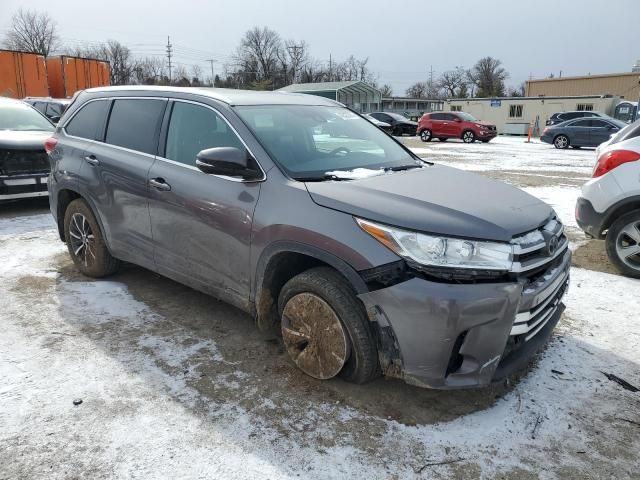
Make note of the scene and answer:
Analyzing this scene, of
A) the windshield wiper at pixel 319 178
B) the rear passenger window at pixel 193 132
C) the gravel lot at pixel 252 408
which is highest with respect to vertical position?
the rear passenger window at pixel 193 132

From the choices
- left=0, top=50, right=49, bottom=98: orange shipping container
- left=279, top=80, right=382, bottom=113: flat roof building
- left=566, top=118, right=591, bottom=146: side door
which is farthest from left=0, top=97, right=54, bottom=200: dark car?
left=279, top=80, right=382, bottom=113: flat roof building

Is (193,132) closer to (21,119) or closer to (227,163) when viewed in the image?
(227,163)

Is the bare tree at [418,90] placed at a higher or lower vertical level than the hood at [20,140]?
higher

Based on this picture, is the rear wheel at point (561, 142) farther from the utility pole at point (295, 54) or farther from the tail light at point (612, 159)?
the utility pole at point (295, 54)

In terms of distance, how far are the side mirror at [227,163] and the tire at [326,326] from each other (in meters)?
0.75

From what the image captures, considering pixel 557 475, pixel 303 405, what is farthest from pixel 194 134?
pixel 557 475

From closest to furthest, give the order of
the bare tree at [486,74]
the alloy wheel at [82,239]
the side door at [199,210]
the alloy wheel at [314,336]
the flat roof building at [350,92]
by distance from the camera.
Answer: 1. the alloy wheel at [314,336]
2. the side door at [199,210]
3. the alloy wheel at [82,239]
4. the flat roof building at [350,92]
5. the bare tree at [486,74]

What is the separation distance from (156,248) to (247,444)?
190 centimetres

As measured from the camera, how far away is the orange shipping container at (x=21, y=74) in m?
19.9

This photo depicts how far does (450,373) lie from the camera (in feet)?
8.54

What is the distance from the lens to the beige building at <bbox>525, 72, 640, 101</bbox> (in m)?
41.8

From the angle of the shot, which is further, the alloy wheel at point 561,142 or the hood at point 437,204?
the alloy wheel at point 561,142

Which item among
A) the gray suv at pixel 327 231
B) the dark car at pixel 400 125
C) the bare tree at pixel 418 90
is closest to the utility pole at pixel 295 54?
the bare tree at pixel 418 90

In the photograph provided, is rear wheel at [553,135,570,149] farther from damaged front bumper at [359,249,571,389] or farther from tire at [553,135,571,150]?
damaged front bumper at [359,249,571,389]
